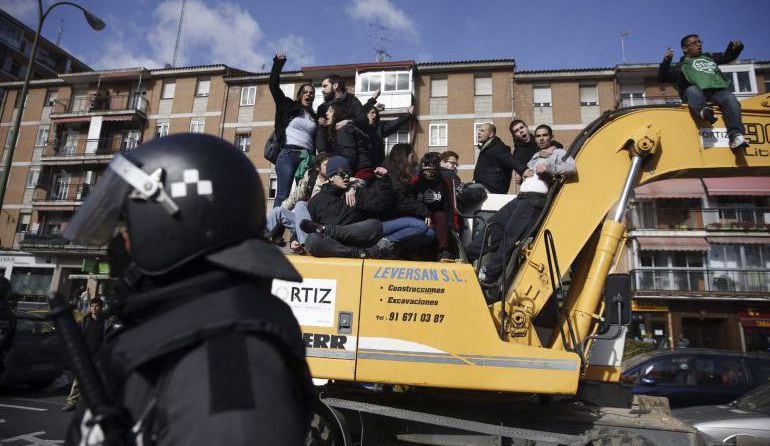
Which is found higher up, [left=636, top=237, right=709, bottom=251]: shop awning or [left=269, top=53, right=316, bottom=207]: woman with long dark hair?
[left=636, top=237, right=709, bottom=251]: shop awning

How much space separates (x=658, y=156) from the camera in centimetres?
472

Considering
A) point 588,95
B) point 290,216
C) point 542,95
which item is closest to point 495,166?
point 290,216

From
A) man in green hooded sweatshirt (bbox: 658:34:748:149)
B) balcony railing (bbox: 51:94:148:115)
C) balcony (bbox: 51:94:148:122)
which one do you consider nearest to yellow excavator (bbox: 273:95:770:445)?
man in green hooded sweatshirt (bbox: 658:34:748:149)

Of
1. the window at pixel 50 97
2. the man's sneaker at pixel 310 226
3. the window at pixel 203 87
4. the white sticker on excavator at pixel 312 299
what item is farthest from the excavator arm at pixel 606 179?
the window at pixel 50 97

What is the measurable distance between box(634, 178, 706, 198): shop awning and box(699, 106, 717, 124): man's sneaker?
1112 inches

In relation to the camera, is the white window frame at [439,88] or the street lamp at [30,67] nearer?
the street lamp at [30,67]

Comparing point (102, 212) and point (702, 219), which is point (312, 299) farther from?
point (702, 219)

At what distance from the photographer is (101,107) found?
1489 inches

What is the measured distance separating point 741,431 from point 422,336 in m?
5.26

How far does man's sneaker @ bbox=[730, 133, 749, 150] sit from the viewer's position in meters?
4.61

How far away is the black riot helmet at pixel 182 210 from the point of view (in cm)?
125

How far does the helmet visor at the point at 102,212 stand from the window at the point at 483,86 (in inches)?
1290

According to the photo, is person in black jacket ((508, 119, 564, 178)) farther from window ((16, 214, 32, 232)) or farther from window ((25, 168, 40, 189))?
window ((25, 168, 40, 189))

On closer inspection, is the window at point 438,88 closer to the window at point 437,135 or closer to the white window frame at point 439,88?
the white window frame at point 439,88
